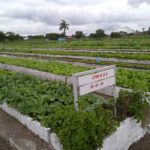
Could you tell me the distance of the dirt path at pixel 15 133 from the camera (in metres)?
4.15

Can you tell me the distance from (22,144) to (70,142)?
1.10m

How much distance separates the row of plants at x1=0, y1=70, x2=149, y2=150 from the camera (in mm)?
3391

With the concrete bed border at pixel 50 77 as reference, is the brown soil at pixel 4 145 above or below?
below

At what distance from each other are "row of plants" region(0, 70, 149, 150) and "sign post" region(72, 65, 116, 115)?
30 centimetres

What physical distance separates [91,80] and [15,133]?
180 centimetres

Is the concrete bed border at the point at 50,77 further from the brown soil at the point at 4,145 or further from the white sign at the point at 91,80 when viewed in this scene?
the brown soil at the point at 4,145

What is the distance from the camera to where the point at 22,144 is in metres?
4.14

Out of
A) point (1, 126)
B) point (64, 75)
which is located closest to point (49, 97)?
point (1, 126)

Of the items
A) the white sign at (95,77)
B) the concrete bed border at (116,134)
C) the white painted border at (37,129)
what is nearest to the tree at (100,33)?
the white painted border at (37,129)

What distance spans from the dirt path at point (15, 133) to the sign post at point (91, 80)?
3.02 ft

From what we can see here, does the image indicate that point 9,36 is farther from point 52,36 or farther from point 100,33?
point 100,33

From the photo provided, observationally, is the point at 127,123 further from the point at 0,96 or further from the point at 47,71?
the point at 47,71

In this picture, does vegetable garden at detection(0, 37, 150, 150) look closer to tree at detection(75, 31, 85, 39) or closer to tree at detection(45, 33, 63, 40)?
tree at detection(75, 31, 85, 39)

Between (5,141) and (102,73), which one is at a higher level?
(102,73)
